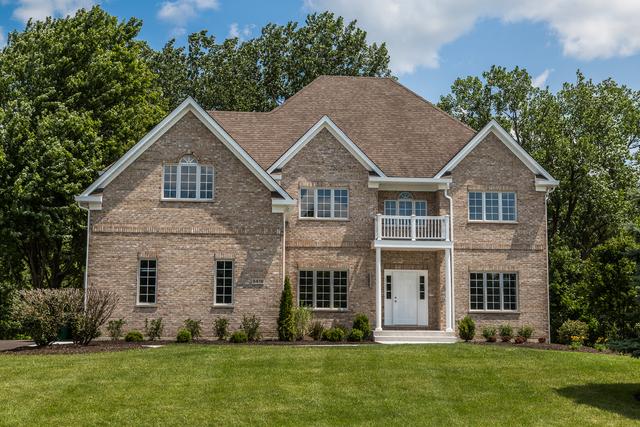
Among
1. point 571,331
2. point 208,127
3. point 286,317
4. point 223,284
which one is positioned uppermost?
point 208,127

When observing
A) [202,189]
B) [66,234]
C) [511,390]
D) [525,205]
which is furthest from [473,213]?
[66,234]

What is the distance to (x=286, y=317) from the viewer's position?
80.6ft

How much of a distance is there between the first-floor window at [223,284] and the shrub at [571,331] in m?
12.6

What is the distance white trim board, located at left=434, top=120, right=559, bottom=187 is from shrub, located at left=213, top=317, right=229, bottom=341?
9.79m

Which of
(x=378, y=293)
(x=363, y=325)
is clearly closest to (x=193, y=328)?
(x=363, y=325)

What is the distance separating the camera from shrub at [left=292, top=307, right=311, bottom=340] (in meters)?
24.9

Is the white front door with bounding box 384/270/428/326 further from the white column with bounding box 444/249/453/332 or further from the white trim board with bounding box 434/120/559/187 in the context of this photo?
the white trim board with bounding box 434/120/559/187

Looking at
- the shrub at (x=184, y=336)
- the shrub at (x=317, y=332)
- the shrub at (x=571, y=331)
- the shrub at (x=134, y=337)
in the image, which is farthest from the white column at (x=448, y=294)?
the shrub at (x=134, y=337)

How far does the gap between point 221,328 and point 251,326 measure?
40.6 inches

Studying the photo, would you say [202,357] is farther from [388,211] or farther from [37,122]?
[37,122]

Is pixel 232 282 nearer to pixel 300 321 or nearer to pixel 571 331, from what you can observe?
pixel 300 321

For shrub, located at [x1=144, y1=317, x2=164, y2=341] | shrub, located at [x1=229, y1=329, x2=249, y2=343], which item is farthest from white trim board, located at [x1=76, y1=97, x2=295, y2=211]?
shrub, located at [x1=144, y1=317, x2=164, y2=341]

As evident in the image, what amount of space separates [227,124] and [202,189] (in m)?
5.52

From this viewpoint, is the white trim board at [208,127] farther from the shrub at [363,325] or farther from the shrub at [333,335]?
the shrub at [363,325]
